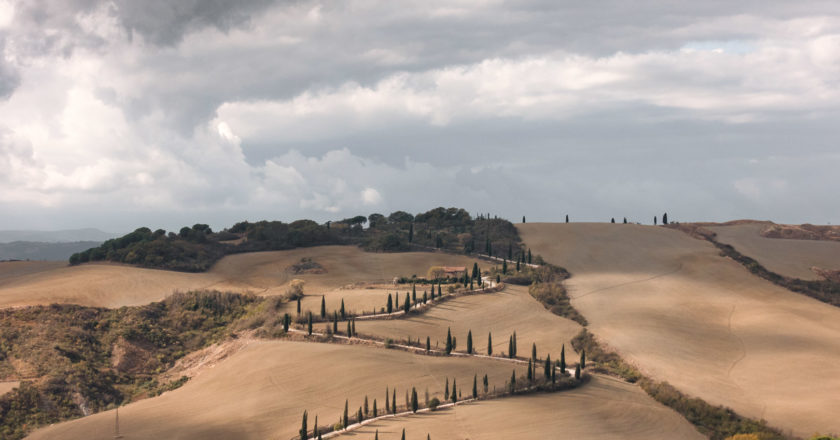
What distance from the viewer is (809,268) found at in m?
108

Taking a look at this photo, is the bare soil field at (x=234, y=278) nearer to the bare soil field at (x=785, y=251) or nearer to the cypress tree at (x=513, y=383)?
the cypress tree at (x=513, y=383)

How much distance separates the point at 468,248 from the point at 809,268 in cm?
5077

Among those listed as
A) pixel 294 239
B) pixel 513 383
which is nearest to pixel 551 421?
pixel 513 383

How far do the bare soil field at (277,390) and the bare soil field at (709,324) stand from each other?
54.8ft

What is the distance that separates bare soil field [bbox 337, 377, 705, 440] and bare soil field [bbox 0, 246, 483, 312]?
34.1 m

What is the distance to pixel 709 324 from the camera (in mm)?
80688

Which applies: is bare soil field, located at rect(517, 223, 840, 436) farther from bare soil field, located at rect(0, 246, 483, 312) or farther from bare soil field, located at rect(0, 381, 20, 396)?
bare soil field, located at rect(0, 381, 20, 396)

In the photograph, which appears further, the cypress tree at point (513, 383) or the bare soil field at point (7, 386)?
the bare soil field at point (7, 386)

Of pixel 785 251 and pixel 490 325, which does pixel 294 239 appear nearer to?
pixel 490 325

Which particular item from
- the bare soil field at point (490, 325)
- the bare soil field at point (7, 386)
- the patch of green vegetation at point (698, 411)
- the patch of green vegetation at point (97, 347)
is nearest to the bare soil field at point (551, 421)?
the patch of green vegetation at point (698, 411)

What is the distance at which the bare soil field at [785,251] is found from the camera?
10725 centimetres

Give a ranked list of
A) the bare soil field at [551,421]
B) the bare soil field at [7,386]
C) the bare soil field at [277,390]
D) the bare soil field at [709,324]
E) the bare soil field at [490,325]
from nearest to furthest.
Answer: the bare soil field at [551,421], the bare soil field at [277,390], the bare soil field at [709,324], the bare soil field at [7,386], the bare soil field at [490,325]

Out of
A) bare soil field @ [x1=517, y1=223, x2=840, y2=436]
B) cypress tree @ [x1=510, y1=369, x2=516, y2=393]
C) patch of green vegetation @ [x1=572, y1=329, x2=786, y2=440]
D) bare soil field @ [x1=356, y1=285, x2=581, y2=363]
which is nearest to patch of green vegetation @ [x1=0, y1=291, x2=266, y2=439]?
bare soil field @ [x1=356, y1=285, x2=581, y2=363]

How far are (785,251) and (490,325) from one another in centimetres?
6222
